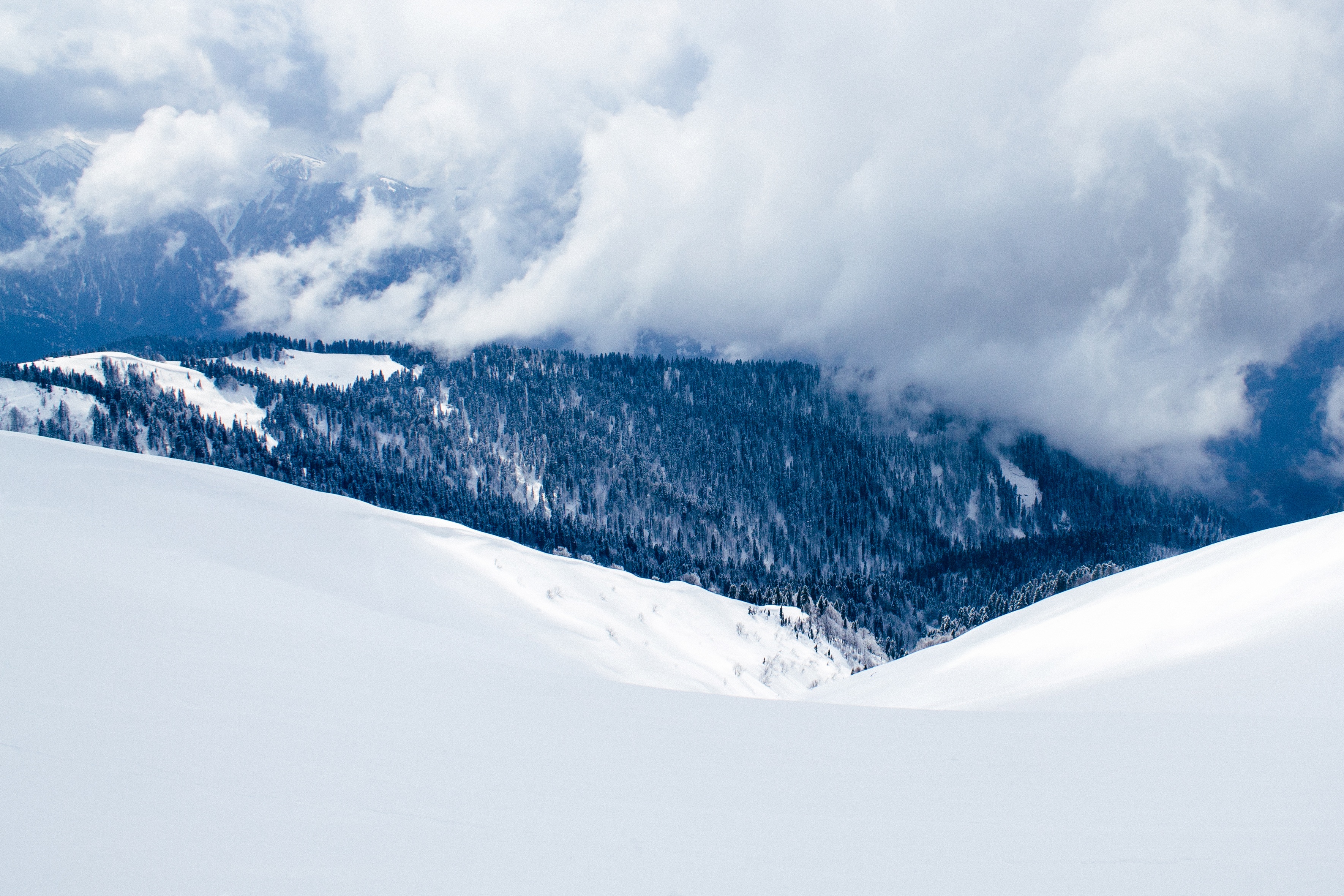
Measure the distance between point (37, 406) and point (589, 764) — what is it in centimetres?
17131

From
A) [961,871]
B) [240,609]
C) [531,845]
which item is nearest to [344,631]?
[240,609]

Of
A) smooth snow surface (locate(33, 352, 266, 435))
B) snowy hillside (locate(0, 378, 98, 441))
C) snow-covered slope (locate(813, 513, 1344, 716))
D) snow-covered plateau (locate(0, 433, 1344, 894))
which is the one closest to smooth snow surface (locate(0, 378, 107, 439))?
snowy hillside (locate(0, 378, 98, 441))

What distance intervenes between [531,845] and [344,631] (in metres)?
8.36

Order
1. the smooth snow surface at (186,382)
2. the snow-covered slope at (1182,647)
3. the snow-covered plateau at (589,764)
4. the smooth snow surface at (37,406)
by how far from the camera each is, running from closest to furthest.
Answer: the snow-covered plateau at (589,764), the snow-covered slope at (1182,647), the smooth snow surface at (37,406), the smooth snow surface at (186,382)

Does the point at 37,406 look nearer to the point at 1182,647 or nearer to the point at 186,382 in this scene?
the point at 186,382

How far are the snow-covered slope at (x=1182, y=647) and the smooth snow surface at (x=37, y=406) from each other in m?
160

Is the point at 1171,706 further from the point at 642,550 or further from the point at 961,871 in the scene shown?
the point at 642,550

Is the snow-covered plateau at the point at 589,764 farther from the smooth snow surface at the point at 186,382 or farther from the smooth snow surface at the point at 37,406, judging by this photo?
the smooth snow surface at the point at 186,382

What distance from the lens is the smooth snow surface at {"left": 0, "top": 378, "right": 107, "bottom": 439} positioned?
12088cm

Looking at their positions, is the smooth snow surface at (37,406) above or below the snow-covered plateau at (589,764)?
above

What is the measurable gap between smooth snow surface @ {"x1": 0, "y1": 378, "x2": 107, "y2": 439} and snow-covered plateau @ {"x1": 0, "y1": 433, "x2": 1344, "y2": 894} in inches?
6005

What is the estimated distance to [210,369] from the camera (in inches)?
7510

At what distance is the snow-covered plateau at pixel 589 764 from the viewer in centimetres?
447

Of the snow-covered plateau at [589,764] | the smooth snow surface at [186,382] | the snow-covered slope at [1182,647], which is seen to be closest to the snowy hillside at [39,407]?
the smooth snow surface at [186,382]
